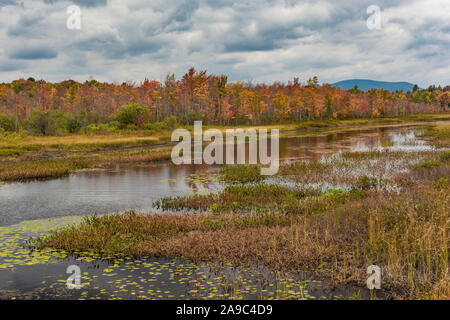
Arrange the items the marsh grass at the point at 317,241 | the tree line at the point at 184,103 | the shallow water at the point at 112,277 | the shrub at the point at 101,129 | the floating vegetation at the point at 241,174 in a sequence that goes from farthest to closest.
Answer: the tree line at the point at 184,103, the shrub at the point at 101,129, the floating vegetation at the point at 241,174, the marsh grass at the point at 317,241, the shallow water at the point at 112,277

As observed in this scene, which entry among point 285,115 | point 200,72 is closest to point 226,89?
point 200,72

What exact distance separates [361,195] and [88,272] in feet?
47.5

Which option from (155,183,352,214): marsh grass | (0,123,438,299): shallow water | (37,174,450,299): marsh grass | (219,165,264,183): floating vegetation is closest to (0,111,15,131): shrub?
(219,165,264,183): floating vegetation

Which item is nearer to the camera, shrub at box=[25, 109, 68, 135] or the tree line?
shrub at box=[25, 109, 68, 135]

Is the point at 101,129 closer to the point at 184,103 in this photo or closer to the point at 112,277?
the point at 184,103

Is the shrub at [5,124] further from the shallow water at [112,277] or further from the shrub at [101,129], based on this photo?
the shallow water at [112,277]

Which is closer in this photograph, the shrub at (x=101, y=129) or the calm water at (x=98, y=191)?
the calm water at (x=98, y=191)

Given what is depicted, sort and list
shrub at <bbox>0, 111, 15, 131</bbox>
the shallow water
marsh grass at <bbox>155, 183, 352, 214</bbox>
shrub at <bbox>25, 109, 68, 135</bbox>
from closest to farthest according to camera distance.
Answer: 1. the shallow water
2. marsh grass at <bbox>155, 183, 352, 214</bbox>
3. shrub at <bbox>25, 109, 68, 135</bbox>
4. shrub at <bbox>0, 111, 15, 131</bbox>

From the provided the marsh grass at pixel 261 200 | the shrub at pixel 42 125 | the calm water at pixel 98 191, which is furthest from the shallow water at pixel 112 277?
the shrub at pixel 42 125

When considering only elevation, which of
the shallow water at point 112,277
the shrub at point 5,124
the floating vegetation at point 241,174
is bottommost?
the shallow water at point 112,277

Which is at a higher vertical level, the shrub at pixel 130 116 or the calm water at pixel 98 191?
the shrub at pixel 130 116

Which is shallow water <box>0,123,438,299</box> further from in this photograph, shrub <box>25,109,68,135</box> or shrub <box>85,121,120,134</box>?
shrub <box>85,121,120,134</box>

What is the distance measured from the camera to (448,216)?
1329 cm
